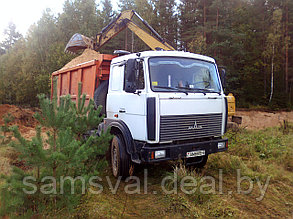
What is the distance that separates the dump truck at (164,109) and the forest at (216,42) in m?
17.5

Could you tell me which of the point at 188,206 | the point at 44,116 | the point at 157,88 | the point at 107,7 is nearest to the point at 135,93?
the point at 157,88

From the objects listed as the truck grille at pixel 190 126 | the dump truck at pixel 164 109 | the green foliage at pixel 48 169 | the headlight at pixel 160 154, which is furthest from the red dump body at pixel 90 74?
the green foliage at pixel 48 169

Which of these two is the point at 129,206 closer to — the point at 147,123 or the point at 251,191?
the point at 147,123

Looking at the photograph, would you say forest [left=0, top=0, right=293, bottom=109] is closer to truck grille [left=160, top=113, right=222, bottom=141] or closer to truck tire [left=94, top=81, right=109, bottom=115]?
truck tire [left=94, top=81, right=109, bottom=115]

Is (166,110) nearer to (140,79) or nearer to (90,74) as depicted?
(140,79)

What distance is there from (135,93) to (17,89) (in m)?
24.3

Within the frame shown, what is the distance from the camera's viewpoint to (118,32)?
336 inches

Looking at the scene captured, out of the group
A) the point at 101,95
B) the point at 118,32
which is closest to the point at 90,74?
the point at 101,95

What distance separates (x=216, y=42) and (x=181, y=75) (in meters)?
19.5

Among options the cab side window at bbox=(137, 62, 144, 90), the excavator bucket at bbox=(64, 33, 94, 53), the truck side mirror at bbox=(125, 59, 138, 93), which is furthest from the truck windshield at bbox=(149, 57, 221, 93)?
the excavator bucket at bbox=(64, 33, 94, 53)

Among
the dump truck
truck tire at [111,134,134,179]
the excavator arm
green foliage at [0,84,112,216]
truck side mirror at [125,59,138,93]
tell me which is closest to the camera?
green foliage at [0,84,112,216]

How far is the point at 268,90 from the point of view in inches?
941

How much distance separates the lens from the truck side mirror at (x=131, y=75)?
4214 mm

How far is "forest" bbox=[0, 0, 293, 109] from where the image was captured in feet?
73.5
